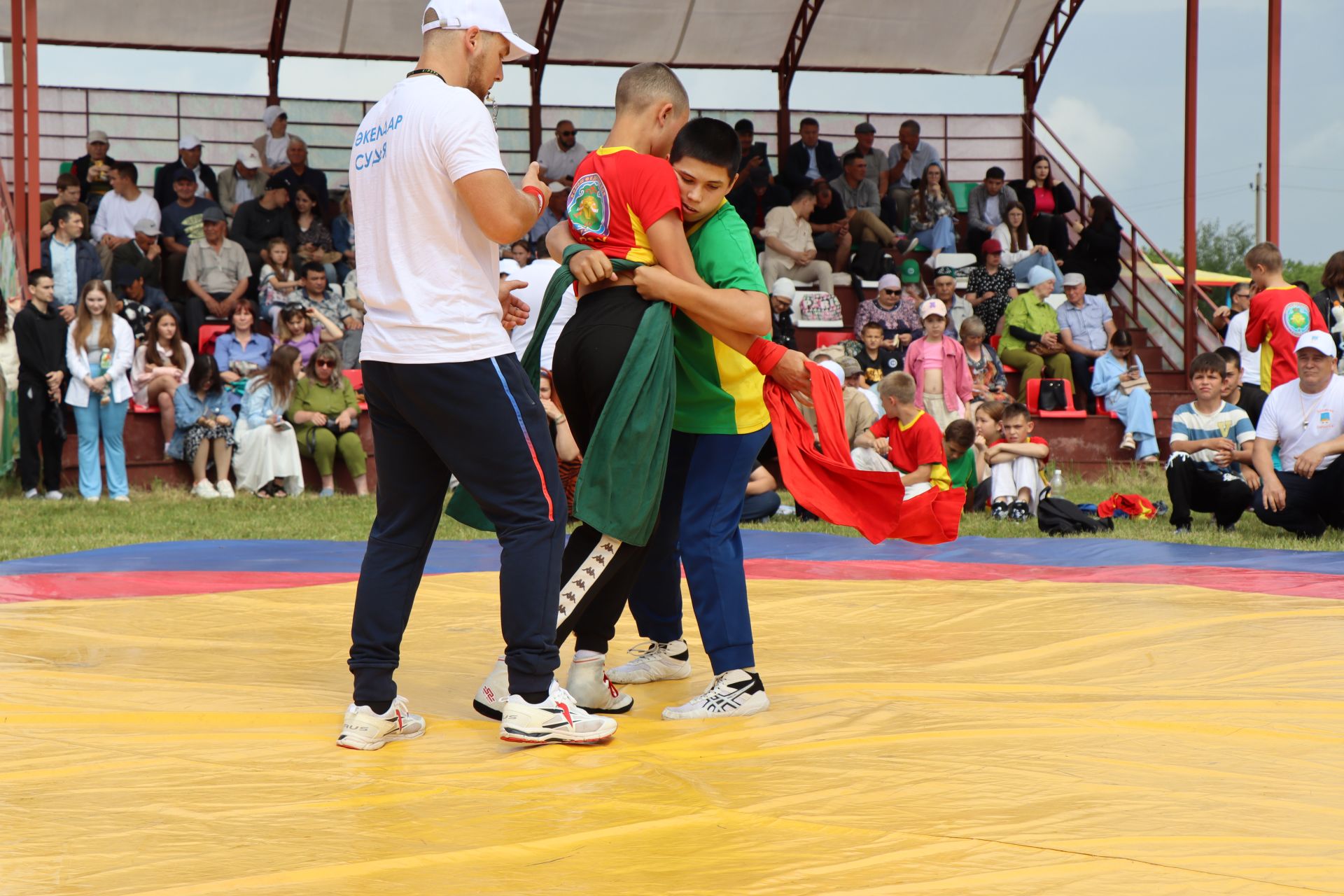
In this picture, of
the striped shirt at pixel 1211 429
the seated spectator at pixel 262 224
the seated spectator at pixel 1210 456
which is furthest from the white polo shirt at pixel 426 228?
the seated spectator at pixel 262 224

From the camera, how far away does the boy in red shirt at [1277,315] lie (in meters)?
9.06

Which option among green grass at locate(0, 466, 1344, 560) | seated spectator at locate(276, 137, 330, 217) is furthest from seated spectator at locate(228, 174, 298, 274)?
green grass at locate(0, 466, 1344, 560)

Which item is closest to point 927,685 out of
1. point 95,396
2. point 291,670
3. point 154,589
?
point 291,670

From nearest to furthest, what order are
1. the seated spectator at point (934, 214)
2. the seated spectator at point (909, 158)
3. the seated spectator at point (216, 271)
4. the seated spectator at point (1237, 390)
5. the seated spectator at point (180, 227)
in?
the seated spectator at point (1237, 390) → the seated spectator at point (216, 271) → the seated spectator at point (180, 227) → the seated spectator at point (934, 214) → the seated spectator at point (909, 158)

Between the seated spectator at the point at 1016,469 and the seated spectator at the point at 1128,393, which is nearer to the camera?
the seated spectator at the point at 1016,469

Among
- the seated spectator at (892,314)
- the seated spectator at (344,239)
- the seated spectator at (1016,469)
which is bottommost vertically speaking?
the seated spectator at (1016,469)

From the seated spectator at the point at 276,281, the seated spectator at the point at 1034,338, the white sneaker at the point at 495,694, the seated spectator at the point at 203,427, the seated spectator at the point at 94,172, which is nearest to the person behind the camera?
the white sneaker at the point at 495,694

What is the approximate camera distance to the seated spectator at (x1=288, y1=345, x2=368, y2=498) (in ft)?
34.1

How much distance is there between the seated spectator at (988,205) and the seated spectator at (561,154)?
4.49 m

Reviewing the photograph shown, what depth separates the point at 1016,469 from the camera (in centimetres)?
874

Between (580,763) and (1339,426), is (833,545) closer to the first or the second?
(1339,426)

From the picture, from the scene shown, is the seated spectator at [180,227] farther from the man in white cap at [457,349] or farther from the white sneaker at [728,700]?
the white sneaker at [728,700]

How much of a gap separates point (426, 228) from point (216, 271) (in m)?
9.82

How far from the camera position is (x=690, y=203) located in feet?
11.0
